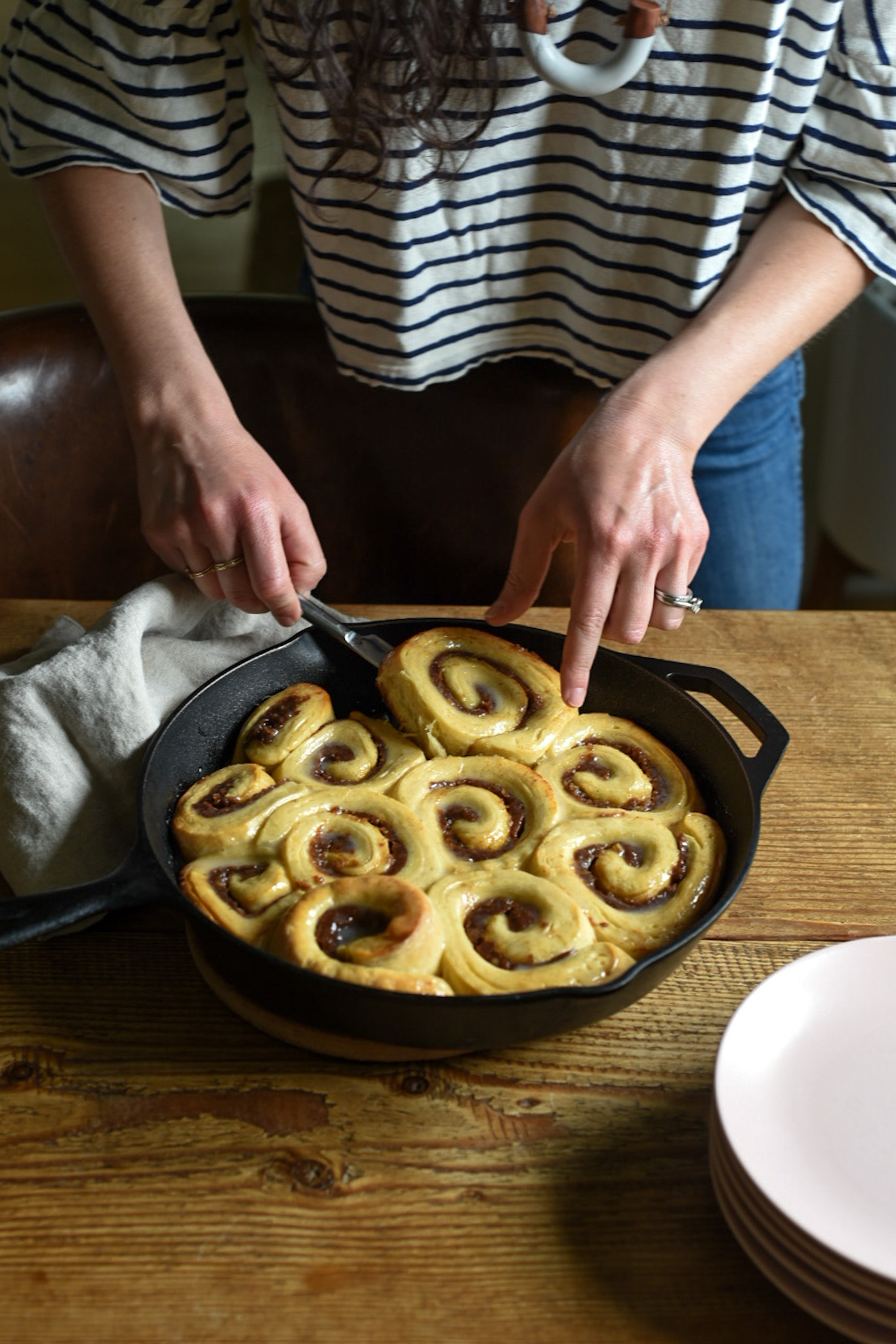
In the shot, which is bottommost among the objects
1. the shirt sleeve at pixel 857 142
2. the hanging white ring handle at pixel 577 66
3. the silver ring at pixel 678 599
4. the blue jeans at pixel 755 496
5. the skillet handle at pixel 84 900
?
the blue jeans at pixel 755 496

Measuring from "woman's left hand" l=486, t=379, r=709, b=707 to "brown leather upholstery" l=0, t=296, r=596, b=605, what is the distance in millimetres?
446

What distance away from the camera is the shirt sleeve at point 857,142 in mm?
1158

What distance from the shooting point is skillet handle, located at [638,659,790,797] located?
1.01 metres

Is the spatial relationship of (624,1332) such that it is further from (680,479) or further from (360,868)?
(680,479)

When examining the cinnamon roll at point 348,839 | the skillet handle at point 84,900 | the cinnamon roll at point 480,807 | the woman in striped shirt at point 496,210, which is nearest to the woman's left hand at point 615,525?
the woman in striped shirt at point 496,210

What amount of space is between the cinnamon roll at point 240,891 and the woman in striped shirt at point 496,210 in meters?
0.30

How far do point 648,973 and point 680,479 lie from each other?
0.53 m

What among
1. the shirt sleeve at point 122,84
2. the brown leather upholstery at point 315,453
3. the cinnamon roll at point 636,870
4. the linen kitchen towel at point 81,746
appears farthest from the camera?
the brown leather upholstery at point 315,453

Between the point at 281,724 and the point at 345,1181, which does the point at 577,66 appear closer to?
the point at 281,724

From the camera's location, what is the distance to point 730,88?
47.0 inches

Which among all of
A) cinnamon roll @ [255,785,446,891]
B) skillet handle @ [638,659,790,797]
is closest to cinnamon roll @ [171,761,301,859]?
cinnamon roll @ [255,785,446,891]

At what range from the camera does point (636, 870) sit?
0.97 metres

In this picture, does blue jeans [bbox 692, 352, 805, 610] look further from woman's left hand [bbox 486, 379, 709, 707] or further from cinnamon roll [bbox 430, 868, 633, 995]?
cinnamon roll [bbox 430, 868, 633, 995]

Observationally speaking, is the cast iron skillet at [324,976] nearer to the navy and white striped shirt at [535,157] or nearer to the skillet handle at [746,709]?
the skillet handle at [746,709]
